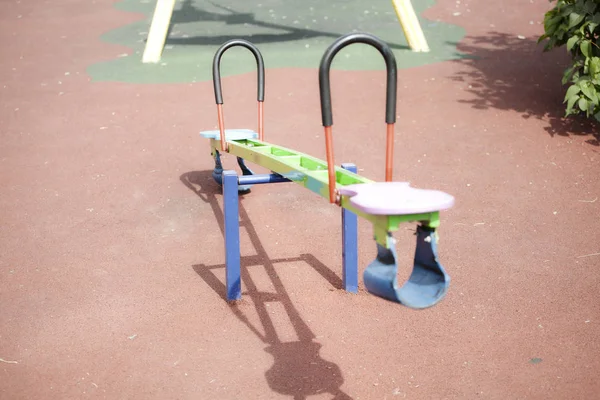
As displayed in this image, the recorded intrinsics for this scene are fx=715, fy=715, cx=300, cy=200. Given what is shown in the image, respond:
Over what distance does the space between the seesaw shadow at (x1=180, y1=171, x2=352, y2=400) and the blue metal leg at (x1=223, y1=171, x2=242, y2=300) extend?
0.33ft

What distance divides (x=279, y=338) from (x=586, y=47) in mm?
4092

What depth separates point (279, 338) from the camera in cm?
368

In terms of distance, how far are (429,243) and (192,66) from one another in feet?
23.6

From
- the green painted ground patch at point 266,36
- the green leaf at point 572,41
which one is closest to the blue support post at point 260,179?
the green leaf at point 572,41

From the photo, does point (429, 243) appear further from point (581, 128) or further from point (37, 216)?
point (581, 128)

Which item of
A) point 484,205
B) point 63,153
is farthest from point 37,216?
point 484,205

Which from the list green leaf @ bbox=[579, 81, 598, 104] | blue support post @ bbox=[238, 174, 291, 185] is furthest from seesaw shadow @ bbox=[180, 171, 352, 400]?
green leaf @ bbox=[579, 81, 598, 104]

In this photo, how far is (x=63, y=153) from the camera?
6.55 meters

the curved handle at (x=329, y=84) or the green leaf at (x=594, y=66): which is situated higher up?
the curved handle at (x=329, y=84)

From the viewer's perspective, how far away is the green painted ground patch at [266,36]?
9.16 metres

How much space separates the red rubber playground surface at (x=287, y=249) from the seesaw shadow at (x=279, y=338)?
0.5 inches

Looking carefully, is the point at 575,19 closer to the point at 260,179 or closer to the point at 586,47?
the point at 586,47

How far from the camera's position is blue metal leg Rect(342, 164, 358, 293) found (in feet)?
13.2

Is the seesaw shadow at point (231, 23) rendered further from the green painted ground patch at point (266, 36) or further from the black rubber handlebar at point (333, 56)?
the black rubber handlebar at point (333, 56)
